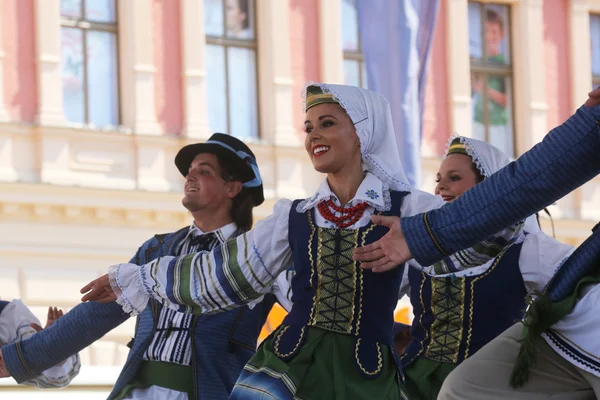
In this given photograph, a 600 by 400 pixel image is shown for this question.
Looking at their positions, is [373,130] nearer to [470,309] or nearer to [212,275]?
[212,275]

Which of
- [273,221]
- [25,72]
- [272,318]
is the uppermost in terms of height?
[25,72]

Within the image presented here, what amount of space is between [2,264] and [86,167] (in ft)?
4.35

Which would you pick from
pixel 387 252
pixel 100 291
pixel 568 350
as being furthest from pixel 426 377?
pixel 568 350

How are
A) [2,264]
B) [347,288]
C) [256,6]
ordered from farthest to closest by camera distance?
[256,6] → [2,264] → [347,288]

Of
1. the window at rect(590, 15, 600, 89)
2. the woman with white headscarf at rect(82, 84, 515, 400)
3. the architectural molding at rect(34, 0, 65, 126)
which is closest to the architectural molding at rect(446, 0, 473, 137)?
the window at rect(590, 15, 600, 89)

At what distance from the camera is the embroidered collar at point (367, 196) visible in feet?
16.5

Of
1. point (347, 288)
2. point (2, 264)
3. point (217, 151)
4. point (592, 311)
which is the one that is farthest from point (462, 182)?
point (2, 264)

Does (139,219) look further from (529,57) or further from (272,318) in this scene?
(529,57)

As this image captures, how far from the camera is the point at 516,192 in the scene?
13.8 feet

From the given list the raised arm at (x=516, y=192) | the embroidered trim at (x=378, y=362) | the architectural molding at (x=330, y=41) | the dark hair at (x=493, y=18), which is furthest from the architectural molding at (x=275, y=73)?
the raised arm at (x=516, y=192)

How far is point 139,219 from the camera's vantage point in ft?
52.4

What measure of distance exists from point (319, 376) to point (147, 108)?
11683mm

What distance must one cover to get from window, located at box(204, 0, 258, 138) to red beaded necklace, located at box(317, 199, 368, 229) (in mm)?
11875

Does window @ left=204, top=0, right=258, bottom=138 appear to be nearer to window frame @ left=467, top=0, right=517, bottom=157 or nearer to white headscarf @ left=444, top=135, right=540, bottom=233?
window frame @ left=467, top=0, right=517, bottom=157
